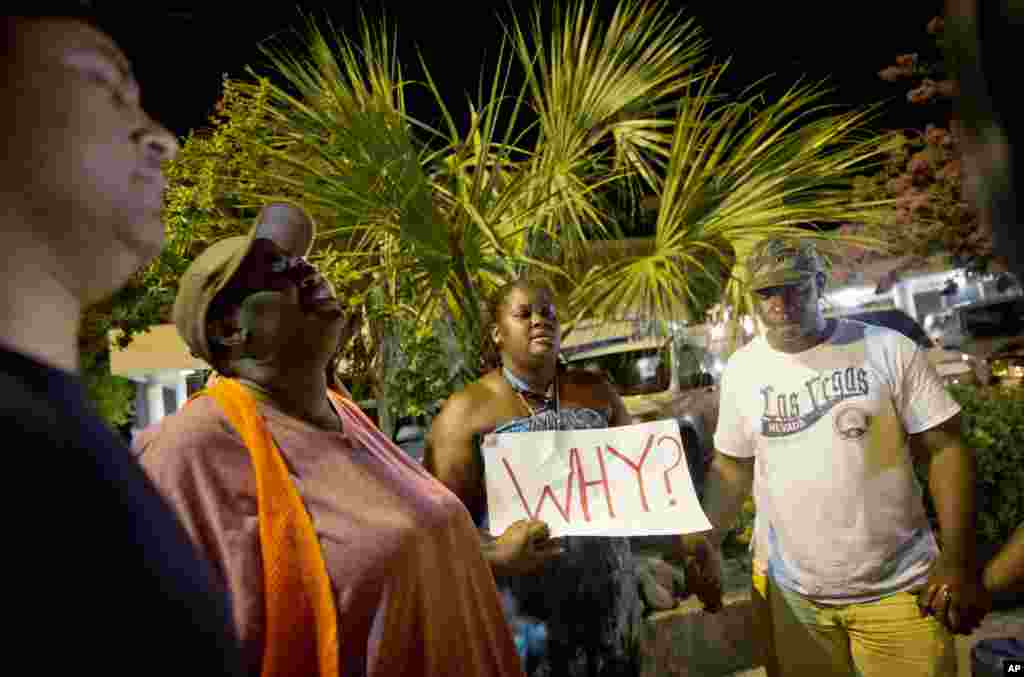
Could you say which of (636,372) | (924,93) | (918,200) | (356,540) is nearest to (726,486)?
(356,540)

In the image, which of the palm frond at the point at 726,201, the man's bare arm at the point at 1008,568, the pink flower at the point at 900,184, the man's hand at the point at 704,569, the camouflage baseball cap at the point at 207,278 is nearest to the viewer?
the camouflage baseball cap at the point at 207,278

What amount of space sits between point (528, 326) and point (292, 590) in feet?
5.38

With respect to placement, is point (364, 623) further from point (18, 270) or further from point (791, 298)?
point (791, 298)

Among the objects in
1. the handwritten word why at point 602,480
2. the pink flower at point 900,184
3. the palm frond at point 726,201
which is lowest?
the handwritten word why at point 602,480

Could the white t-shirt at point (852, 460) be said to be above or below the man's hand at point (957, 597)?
above

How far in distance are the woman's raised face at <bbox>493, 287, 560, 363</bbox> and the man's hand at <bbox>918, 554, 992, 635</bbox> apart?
4.67 feet

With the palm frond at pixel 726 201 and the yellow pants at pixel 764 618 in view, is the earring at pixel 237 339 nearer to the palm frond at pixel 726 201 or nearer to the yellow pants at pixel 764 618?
the yellow pants at pixel 764 618

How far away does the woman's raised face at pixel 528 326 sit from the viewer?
2939 millimetres

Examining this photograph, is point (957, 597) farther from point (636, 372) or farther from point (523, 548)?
point (636, 372)

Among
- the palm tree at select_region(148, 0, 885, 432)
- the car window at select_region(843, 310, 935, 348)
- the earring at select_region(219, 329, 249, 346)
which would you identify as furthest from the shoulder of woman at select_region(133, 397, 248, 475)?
the car window at select_region(843, 310, 935, 348)

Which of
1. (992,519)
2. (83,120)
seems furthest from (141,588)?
(992,519)

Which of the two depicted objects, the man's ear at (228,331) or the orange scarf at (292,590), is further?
the man's ear at (228,331)

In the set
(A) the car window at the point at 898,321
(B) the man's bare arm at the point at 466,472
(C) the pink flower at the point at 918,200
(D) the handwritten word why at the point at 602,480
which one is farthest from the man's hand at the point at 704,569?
(A) the car window at the point at 898,321

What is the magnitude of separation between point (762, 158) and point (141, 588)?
4526mm
